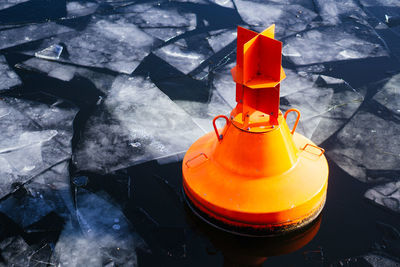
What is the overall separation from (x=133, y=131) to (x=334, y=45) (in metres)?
3.23

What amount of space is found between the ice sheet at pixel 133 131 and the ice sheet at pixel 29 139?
236 mm

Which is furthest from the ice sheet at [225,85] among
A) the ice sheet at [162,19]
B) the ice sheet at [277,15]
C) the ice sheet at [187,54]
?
the ice sheet at [277,15]

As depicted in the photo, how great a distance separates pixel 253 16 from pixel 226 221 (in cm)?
445

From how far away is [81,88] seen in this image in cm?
470

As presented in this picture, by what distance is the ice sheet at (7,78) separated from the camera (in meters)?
4.72

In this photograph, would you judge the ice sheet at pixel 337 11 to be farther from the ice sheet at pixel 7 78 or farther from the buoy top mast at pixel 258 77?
the ice sheet at pixel 7 78

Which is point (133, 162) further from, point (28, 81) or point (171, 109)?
point (28, 81)

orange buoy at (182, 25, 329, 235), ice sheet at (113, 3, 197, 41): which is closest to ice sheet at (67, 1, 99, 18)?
ice sheet at (113, 3, 197, 41)

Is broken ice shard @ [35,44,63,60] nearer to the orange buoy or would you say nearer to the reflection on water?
the orange buoy

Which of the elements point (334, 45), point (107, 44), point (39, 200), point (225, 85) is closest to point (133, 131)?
point (39, 200)

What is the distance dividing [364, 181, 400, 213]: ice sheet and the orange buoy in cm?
55

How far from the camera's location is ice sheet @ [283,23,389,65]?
17.3 ft

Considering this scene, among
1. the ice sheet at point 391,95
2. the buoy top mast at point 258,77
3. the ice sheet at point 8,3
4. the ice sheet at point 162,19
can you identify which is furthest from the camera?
the ice sheet at point 8,3

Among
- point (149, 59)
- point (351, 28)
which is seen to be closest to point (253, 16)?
point (351, 28)
